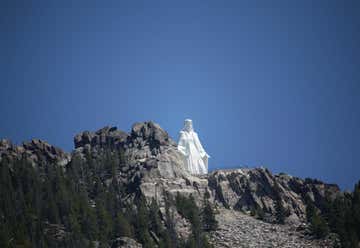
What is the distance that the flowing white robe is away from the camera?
151500mm

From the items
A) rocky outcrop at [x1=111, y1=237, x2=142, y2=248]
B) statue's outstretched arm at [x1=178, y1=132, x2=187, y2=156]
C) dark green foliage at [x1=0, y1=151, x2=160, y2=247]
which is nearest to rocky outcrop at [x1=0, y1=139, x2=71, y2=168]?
dark green foliage at [x1=0, y1=151, x2=160, y2=247]

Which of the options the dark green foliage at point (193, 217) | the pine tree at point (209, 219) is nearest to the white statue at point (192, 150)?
the dark green foliage at point (193, 217)

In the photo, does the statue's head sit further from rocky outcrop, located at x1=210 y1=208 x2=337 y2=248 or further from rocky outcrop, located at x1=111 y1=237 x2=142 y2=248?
rocky outcrop, located at x1=111 y1=237 x2=142 y2=248

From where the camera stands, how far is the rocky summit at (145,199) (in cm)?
11644

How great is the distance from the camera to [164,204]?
5089 inches

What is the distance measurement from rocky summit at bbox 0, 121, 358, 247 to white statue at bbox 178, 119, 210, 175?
11.3ft

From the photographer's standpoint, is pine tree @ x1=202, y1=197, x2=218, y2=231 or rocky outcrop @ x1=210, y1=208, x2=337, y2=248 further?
pine tree @ x1=202, y1=197, x2=218, y2=231

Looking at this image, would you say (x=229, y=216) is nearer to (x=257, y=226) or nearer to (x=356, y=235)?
(x=257, y=226)

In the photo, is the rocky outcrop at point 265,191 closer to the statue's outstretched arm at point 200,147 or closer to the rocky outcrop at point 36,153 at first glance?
the statue's outstretched arm at point 200,147

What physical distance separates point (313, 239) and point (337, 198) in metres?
17.9

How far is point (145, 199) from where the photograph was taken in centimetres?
12912

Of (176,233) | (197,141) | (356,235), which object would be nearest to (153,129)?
(197,141)

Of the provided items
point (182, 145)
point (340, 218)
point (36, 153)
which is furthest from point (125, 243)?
point (36, 153)

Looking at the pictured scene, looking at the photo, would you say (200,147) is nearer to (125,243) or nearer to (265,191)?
(265,191)
